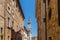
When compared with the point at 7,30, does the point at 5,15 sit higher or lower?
higher

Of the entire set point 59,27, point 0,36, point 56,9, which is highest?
point 56,9

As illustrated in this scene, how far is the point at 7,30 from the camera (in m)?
29.3

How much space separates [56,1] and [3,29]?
16.0 meters

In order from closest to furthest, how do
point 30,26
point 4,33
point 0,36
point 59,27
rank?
point 59,27
point 0,36
point 4,33
point 30,26

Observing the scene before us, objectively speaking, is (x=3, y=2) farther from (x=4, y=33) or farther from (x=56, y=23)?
(x=56, y=23)

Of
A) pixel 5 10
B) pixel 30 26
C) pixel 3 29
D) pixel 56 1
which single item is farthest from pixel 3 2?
pixel 30 26

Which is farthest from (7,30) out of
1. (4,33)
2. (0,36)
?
(0,36)

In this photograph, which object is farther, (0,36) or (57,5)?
(0,36)

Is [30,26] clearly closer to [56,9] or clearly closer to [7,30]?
[7,30]

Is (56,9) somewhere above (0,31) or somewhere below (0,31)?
above

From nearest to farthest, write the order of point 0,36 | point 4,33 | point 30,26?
1. point 0,36
2. point 4,33
3. point 30,26

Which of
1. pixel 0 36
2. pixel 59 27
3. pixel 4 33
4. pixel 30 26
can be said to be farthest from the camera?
pixel 30 26

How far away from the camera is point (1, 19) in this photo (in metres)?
26.5

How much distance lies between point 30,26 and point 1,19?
4981cm
